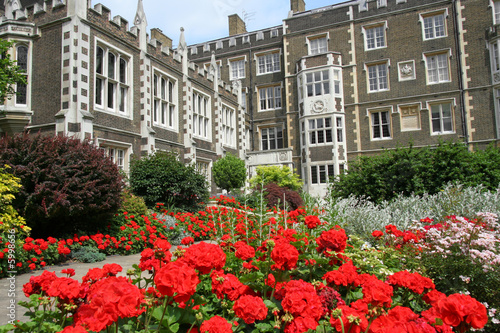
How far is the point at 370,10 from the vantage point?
24.7 metres

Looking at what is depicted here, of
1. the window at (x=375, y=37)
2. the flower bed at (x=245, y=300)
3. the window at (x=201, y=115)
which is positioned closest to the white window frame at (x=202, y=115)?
the window at (x=201, y=115)

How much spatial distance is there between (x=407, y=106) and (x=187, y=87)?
617 inches

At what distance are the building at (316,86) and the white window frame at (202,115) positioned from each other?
0.07m

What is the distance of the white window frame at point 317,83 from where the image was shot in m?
24.6

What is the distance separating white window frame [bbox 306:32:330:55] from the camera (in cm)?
2589

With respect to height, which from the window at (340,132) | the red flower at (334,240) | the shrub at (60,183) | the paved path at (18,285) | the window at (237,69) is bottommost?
the paved path at (18,285)

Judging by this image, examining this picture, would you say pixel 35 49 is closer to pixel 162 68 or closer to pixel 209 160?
pixel 162 68

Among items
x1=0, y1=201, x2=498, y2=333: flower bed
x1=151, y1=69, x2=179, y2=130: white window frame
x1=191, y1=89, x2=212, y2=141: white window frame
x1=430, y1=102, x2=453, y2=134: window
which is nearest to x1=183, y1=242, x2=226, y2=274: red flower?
x1=0, y1=201, x2=498, y2=333: flower bed

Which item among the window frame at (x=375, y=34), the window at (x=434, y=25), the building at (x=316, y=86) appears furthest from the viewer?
the window frame at (x=375, y=34)

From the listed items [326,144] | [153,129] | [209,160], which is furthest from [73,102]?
[326,144]

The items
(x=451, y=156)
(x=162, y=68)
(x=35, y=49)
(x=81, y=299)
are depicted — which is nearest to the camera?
(x=81, y=299)

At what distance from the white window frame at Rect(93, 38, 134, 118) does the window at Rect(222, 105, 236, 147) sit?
32.3ft

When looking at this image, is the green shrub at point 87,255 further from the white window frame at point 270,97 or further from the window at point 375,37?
the window at point 375,37

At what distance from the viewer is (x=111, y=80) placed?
43.9 feet
